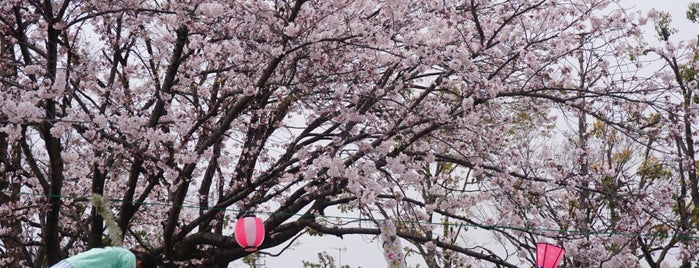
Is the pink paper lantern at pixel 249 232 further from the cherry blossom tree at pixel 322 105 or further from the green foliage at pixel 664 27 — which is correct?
the green foliage at pixel 664 27

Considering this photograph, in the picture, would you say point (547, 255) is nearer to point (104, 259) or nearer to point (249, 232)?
point (249, 232)

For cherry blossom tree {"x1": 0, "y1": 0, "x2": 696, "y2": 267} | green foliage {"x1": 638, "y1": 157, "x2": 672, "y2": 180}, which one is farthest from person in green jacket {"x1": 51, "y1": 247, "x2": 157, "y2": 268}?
green foliage {"x1": 638, "y1": 157, "x2": 672, "y2": 180}

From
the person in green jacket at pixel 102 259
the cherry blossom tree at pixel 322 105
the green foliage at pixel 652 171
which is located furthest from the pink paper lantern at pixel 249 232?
the green foliage at pixel 652 171

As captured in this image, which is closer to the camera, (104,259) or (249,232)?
(104,259)

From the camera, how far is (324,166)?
13.8ft

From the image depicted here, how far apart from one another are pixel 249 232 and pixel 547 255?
229 centimetres

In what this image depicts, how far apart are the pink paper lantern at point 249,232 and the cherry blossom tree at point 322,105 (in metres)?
0.25

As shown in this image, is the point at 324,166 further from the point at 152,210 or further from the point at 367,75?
the point at 152,210

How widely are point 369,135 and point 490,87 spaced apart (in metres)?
0.94

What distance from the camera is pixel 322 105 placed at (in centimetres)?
467

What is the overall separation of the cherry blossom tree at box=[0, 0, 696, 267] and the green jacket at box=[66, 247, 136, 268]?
143cm

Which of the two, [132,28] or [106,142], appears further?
[132,28]

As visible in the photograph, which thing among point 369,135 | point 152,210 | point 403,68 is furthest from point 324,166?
point 152,210

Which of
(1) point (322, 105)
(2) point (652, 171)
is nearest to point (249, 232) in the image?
(1) point (322, 105)
